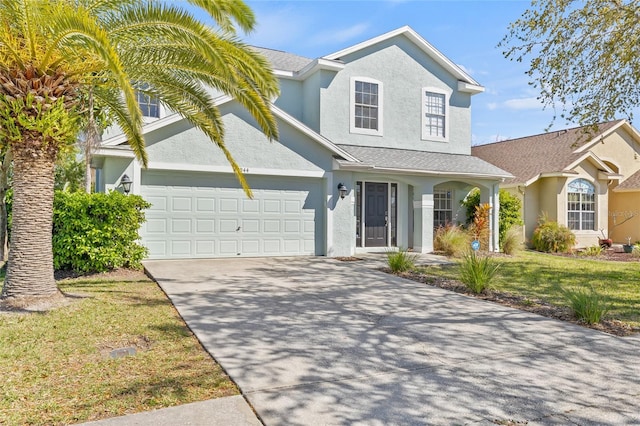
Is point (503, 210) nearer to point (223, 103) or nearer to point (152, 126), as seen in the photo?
point (223, 103)

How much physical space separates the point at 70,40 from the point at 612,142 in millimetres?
24478

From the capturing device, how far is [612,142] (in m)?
21.9

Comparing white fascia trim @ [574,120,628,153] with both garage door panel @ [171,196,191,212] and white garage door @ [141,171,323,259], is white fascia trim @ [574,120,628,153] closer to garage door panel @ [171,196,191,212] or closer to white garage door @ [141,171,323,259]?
white garage door @ [141,171,323,259]

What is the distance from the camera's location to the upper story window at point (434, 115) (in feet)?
55.3

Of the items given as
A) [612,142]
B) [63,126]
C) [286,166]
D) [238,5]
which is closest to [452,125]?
[286,166]

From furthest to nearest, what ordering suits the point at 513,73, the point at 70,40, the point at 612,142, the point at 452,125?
the point at 612,142
the point at 452,125
the point at 513,73
the point at 70,40

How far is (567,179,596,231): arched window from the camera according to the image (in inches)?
763

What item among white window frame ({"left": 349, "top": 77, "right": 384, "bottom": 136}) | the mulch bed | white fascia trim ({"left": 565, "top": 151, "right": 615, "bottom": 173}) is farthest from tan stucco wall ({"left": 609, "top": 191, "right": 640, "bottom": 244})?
the mulch bed

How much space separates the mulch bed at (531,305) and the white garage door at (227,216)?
4.40m

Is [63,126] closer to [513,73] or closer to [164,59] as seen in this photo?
[164,59]

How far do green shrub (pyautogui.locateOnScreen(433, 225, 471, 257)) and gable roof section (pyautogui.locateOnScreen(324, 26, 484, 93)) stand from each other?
6.22m

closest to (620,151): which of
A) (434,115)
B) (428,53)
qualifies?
(434,115)

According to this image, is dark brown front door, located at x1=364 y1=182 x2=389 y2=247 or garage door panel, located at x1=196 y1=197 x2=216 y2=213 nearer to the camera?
garage door panel, located at x1=196 y1=197 x2=216 y2=213

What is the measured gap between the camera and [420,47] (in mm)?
16766
